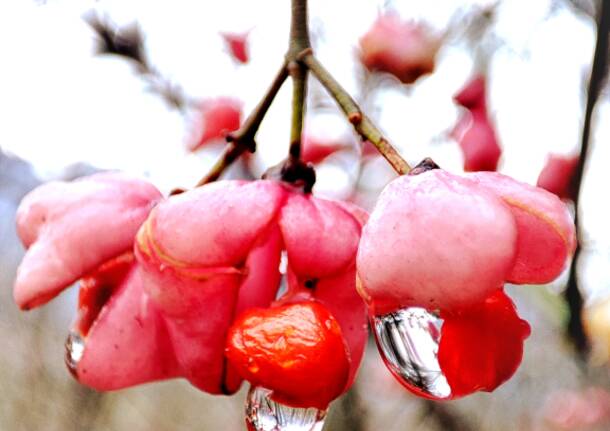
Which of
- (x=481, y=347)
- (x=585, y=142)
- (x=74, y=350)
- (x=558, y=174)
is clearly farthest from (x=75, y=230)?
(x=558, y=174)

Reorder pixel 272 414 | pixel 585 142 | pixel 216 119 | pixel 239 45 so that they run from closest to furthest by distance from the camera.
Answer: pixel 272 414 < pixel 585 142 < pixel 216 119 < pixel 239 45

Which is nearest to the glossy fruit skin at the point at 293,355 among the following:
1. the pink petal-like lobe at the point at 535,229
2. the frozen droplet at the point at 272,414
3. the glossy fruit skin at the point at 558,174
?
the frozen droplet at the point at 272,414

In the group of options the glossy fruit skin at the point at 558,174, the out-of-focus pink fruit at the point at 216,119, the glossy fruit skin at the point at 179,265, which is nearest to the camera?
the glossy fruit skin at the point at 179,265

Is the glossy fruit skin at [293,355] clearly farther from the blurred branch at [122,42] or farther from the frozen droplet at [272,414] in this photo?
the blurred branch at [122,42]

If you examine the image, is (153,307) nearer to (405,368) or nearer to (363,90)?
(405,368)

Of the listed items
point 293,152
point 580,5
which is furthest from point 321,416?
point 580,5

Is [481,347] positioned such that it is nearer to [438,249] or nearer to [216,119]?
[438,249]
